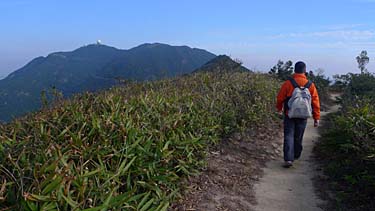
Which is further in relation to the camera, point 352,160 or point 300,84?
point 300,84

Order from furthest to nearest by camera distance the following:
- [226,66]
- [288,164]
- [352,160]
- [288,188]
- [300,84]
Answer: [226,66] → [288,164] → [300,84] → [352,160] → [288,188]

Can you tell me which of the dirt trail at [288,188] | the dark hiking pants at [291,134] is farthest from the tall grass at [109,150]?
the dark hiking pants at [291,134]

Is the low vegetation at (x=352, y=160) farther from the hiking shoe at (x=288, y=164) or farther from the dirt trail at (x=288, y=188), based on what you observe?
the hiking shoe at (x=288, y=164)

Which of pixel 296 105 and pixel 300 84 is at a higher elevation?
pixel 300 84

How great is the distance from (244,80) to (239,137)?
278 centimetres

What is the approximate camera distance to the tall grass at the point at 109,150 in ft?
9.53

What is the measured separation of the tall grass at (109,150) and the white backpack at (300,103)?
1.18 metres

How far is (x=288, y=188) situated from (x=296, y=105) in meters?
1.33

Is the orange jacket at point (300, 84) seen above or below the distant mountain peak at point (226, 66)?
below

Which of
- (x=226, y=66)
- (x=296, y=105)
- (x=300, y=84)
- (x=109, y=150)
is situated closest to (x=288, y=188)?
(x=296, y=105)

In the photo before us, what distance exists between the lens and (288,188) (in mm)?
5285

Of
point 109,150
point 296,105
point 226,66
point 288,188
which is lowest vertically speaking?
point 288,188

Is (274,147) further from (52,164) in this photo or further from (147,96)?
(52,164)

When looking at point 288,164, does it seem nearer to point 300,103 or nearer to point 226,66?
point 300,103
